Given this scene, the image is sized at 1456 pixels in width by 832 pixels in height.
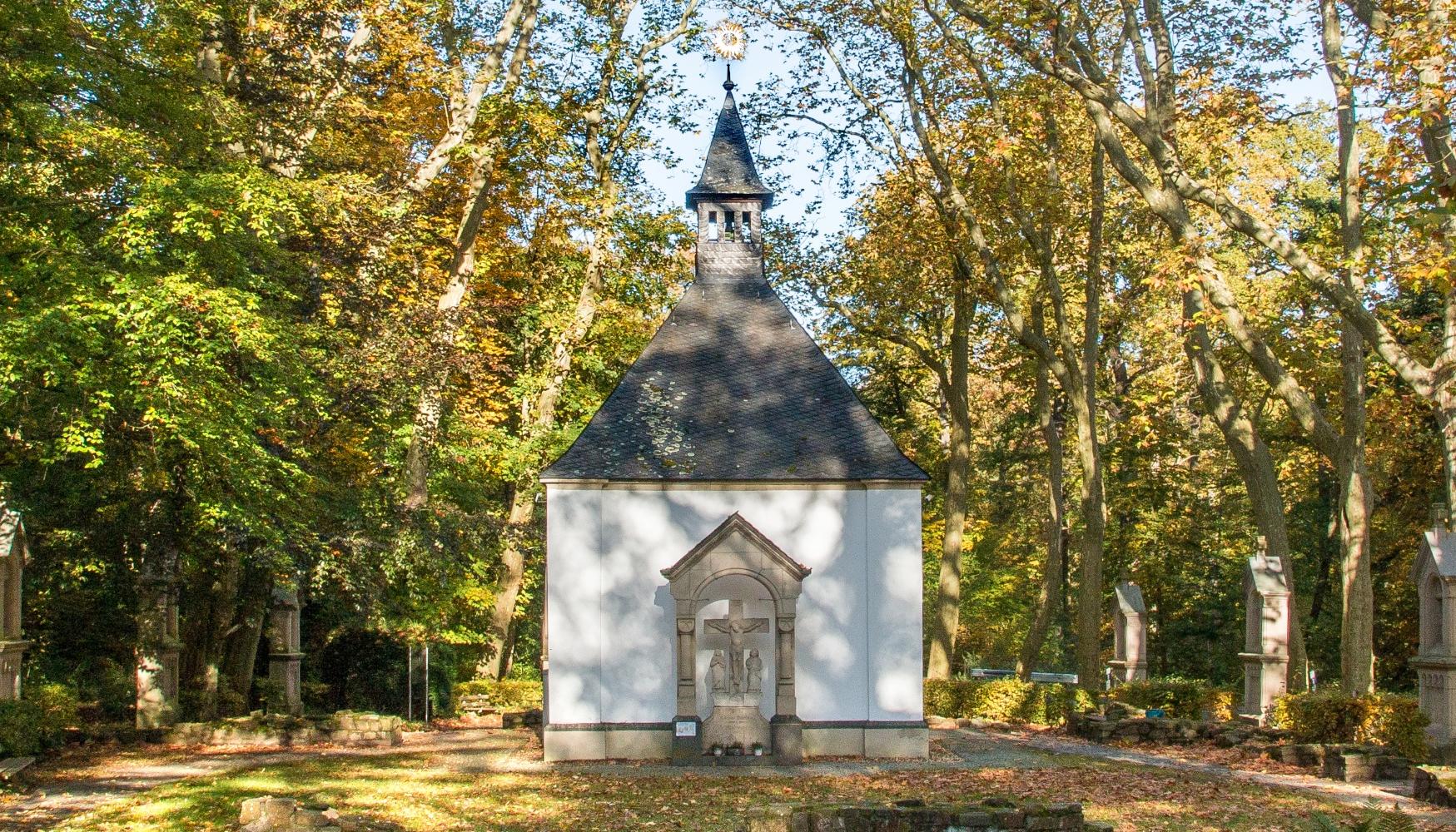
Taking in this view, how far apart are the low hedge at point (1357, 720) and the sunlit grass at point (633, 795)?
278 centimetres

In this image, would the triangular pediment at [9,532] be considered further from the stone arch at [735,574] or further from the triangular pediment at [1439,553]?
the triangular pediment at [1439,553]

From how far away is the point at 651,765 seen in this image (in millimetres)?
20453

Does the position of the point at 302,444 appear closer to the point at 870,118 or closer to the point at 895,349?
the point at 870,118

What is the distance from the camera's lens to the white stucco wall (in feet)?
69.6

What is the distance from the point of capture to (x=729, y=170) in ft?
82.4

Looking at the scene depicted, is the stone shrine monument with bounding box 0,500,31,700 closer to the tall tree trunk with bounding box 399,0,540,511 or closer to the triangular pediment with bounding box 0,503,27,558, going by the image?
the triangular pediment with bounding box 0,503,27,558

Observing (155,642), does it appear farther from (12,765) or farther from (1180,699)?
(1180,699)

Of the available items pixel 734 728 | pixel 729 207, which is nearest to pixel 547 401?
pixel 729 207

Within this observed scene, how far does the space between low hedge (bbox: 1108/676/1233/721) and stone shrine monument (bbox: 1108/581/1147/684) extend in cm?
282

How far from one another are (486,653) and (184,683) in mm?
8200

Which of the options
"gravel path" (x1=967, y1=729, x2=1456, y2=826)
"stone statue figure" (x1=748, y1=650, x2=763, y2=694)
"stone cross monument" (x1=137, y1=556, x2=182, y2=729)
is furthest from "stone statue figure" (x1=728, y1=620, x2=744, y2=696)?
"stone cross monument" (x1=137, y1=556, x2=182, y2=729)

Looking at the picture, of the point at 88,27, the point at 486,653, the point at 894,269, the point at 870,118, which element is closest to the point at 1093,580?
the point at 894,269

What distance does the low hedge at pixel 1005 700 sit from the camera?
27797 mm

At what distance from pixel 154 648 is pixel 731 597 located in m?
8.82
